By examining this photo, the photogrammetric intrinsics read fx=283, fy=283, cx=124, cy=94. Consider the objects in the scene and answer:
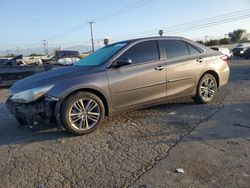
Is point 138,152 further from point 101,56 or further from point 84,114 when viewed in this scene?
point 101,56

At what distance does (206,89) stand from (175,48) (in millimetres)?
1281

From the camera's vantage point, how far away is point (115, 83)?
5.04 metres

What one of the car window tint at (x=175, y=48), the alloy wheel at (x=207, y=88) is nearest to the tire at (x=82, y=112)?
the car window tint at (x=175, y=48)

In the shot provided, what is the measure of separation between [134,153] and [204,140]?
44.8 inches

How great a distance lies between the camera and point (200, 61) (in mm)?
6273

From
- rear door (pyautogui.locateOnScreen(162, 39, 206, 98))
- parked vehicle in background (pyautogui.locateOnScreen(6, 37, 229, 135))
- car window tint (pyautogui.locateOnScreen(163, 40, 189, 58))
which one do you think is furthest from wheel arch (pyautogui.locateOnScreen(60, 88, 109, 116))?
car window tint (pyautogui.locateOnScreen(163, 40, 189, 58))

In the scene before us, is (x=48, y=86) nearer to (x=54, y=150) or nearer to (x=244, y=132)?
(x=54, y=150)

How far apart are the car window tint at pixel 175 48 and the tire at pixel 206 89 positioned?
793 mm

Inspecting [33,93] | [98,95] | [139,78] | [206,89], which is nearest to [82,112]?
[98,95]

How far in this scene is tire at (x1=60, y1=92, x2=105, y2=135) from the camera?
4.62 metres

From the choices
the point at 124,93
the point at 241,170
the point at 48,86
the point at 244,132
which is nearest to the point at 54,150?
the point at 48,86

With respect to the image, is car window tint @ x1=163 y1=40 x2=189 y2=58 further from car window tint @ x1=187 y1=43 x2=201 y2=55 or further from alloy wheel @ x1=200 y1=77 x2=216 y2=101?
alloy wheel @ x1=200 y1=77 x2=216 y2=101

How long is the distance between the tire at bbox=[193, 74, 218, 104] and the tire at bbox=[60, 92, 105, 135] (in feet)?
8.22

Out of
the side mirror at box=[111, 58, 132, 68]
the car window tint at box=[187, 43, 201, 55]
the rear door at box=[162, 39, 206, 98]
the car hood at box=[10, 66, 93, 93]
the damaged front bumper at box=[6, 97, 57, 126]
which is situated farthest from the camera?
the car window tint at box=[187, 43, 201, 55]
